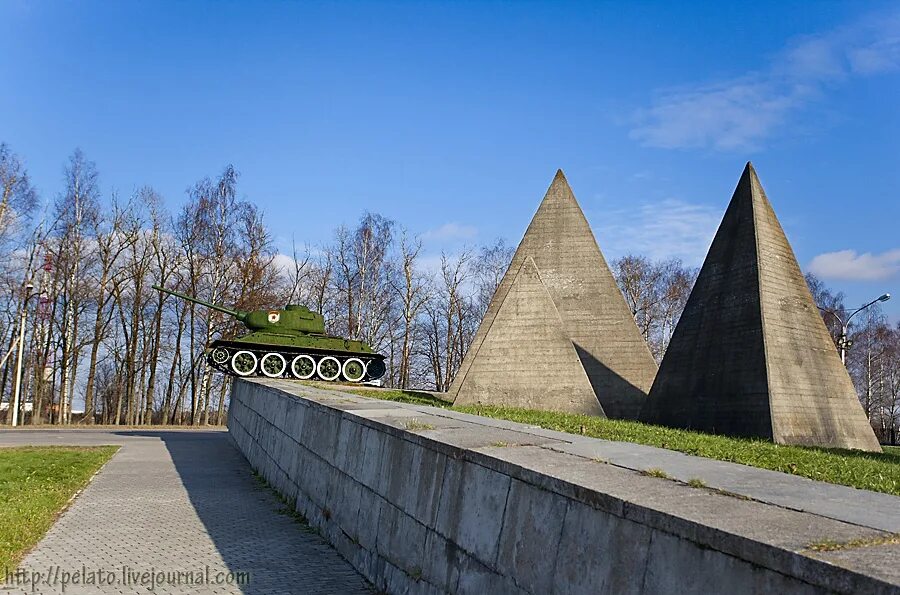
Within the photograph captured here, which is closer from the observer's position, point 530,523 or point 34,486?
point 530,523

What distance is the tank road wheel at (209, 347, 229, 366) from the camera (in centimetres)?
2092

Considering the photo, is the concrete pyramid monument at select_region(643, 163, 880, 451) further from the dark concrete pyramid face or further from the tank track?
the tank track

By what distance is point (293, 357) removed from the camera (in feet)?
71.9

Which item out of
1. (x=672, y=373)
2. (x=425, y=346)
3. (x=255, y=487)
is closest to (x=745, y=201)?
(x=672, y=373)

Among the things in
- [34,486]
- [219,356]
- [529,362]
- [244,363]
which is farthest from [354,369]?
[34,486]

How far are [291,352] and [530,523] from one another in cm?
1935

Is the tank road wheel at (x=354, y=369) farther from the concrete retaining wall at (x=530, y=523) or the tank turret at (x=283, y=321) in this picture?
the concrete retaining wall at (x=530, y=523)

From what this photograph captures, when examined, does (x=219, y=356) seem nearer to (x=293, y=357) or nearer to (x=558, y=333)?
(x=293, y=357)

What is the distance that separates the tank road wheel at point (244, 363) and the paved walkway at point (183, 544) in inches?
406

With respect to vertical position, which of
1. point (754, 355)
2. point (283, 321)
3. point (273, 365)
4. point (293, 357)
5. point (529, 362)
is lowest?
point (273, 365)

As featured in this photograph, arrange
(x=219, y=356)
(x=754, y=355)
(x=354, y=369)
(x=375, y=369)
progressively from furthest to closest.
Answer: (x=375, y=369) → (x=354, y=369) → (x=219, y=356) → (x=754, y=355)

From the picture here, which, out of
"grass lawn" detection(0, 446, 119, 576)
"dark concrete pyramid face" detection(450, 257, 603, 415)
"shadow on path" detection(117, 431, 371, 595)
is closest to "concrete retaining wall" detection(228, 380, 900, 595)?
"shadow on path" detection(117, 431, 371, 595)

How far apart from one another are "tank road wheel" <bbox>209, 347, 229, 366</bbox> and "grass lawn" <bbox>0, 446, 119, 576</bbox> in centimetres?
509

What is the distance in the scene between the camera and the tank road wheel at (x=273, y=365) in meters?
21.4
